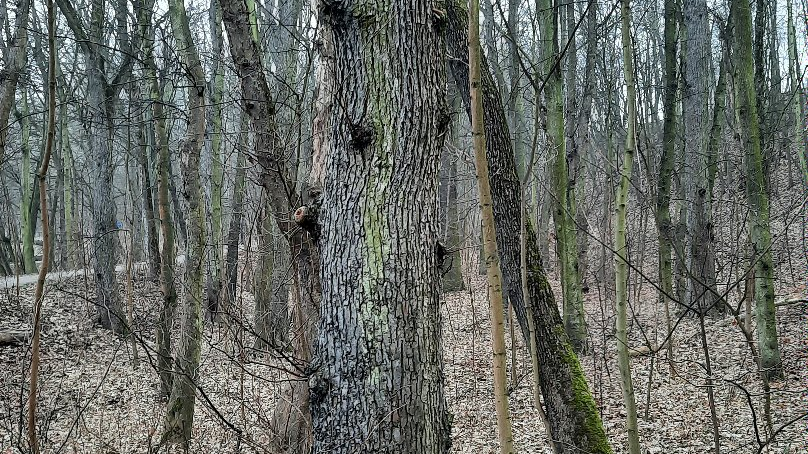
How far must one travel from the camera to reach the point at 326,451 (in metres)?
2.65

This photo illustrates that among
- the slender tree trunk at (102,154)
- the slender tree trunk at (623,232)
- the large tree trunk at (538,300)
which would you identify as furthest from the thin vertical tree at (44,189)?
the slender tree trunk at (102,154)

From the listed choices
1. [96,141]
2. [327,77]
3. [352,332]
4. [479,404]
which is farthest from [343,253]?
[96,141]

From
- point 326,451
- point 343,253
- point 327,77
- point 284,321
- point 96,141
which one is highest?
point 96,141

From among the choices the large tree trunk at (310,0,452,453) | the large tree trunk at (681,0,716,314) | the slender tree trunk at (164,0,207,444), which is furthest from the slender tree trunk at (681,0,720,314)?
the large tree trunk at (310,0,452,453)

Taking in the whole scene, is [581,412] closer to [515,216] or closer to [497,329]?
[515,216]

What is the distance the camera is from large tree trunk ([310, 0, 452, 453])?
8.63ft

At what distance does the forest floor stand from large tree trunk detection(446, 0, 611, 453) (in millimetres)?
336

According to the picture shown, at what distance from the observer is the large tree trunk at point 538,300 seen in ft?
14.4

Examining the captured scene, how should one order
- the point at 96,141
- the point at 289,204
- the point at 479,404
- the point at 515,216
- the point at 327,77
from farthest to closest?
the point at 96,141
the point at 479,404
the point at 515,216
the point at 289,204
the point at 327,77

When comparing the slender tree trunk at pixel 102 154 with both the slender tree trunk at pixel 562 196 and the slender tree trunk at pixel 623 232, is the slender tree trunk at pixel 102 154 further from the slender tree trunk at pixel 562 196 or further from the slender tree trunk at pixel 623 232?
the slender tree trunk at pixel 623 232

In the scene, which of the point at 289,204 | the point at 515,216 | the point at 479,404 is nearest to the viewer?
the point at 289,204

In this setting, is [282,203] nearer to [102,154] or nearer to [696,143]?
[102,154]

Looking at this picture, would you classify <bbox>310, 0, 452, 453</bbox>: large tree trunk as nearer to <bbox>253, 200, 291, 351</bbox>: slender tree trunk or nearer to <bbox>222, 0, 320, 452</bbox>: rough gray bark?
<bbox>253, 200, 291, 351</bbox>: slender tree trunk

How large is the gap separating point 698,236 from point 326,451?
8586 millimetres
